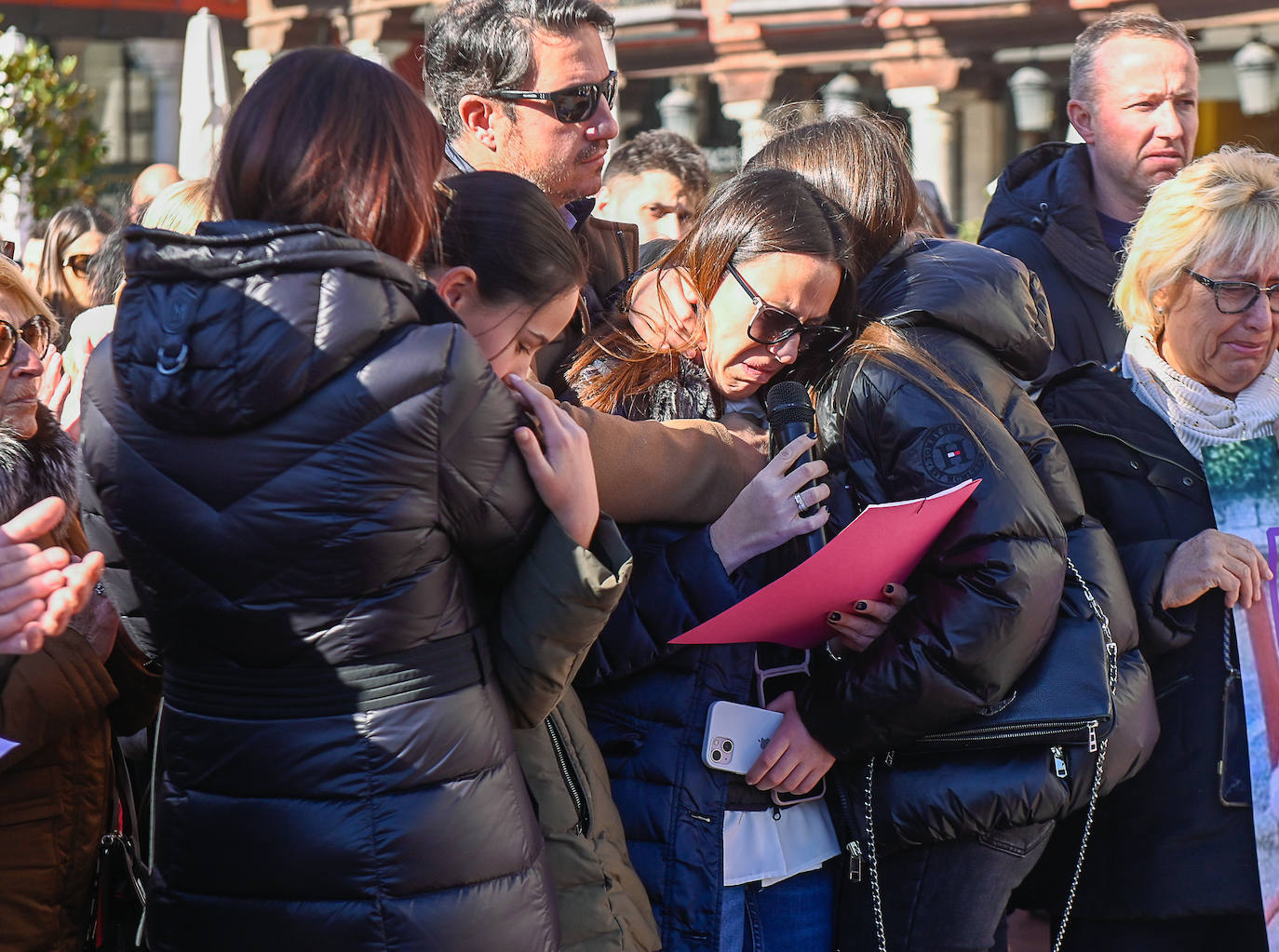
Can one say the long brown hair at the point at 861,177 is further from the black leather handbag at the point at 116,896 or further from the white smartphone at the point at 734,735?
the black leather handbag at the point at 116,896

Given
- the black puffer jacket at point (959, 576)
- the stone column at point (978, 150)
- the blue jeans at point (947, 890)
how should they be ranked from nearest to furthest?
the black puffer jacket at point (959, 576) → the blue jeans at point (947, 890) → the stone column at point (978, 150)

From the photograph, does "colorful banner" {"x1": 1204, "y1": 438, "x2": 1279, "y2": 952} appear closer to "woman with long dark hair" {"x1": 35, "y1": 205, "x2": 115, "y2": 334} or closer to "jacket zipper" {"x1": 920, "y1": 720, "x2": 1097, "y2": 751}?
"jacket zipper" {"x1": 920, "y1": 720, "x2": 1097, "y2": 751}

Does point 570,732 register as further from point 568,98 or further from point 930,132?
point 930,132

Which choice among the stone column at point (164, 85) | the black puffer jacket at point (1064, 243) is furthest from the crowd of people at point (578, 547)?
the stone column at point (164, 85)

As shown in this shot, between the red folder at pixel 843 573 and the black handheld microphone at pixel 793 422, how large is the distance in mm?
91

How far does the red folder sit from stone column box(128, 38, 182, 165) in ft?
53.8

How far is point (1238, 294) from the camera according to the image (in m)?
3.00

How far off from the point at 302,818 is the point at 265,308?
620mm

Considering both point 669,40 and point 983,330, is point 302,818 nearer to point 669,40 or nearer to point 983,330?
point 983,330

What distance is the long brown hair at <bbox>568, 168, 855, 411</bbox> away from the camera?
98.7 inches

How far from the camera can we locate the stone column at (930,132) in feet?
47.6

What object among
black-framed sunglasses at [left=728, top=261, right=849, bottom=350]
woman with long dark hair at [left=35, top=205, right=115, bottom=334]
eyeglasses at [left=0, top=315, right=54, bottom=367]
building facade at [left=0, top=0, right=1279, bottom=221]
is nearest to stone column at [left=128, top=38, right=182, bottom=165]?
building facade at [left=0, top=0, right=1279, bottom=221]

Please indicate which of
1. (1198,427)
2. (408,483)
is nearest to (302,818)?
(408,483)

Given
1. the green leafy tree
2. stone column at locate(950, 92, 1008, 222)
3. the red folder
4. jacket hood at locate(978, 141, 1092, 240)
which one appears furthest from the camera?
stone column at locate(950, 92, 1008, 222)
